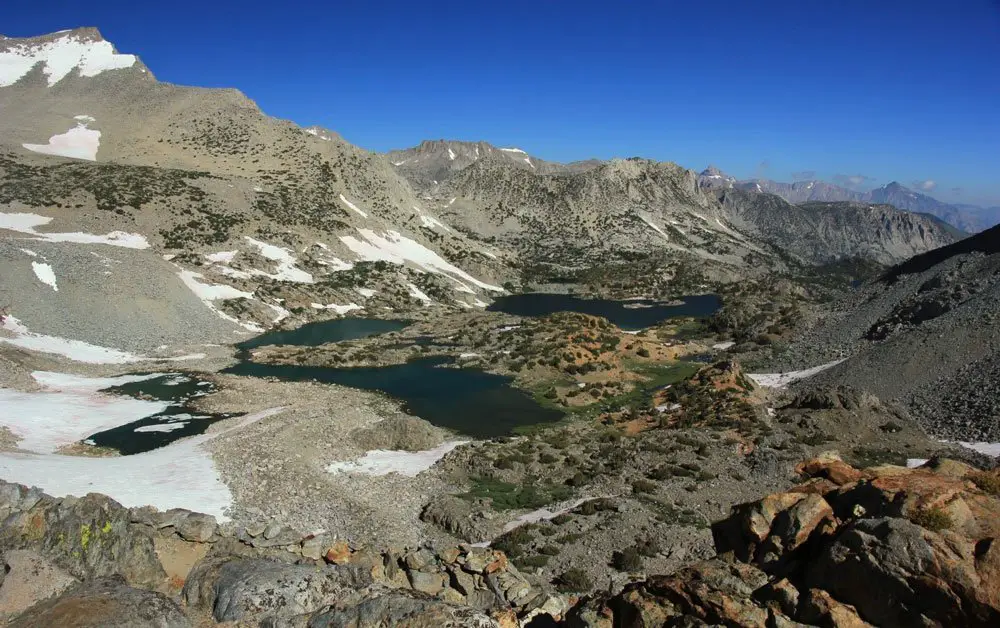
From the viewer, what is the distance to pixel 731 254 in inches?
7854

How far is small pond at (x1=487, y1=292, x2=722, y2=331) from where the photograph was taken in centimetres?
10069

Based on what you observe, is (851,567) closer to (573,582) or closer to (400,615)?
(400,615)

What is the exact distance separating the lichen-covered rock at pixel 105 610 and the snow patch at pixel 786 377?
140 feet

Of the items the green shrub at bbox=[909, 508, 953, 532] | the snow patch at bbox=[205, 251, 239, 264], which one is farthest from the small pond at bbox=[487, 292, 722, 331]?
the green shrub at bbox=[909, 508, 953, 532]

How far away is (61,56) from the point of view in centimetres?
13900

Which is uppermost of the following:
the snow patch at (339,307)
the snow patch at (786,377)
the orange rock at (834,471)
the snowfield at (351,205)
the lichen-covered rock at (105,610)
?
the snowfield at (351,205)

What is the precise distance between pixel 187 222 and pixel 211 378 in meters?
49.5

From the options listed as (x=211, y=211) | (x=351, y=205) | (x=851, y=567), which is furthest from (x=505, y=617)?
(x=351, y=205)

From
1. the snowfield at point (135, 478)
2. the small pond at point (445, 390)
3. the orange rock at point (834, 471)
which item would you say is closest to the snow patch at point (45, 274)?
the small pond at point (445, 390)

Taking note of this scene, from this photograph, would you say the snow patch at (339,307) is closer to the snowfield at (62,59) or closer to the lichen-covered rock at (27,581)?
the lichen-covered rock at (27,581)

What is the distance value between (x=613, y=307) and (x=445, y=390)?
Result: 7018cm

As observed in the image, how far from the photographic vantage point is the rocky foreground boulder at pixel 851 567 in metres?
8.42

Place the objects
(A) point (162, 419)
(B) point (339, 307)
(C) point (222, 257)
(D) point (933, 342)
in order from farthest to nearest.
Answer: (B) point (339, 307), (C) point (222, 257), (D) point (933, 342), (A) point (162, 419)

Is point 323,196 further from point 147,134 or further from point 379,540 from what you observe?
point 379,540
